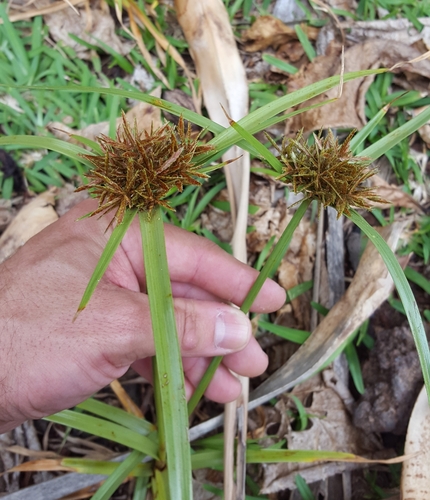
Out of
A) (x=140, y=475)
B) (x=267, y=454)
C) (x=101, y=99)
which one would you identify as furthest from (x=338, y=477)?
(x=101, y=99)

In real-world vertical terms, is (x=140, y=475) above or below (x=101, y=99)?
below

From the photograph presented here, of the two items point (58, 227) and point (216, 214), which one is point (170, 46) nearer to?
point (216, 214)

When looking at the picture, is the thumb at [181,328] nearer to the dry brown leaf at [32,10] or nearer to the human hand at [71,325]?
the human hand at [71,325]

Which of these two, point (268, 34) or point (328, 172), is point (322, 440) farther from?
point (268, 34)

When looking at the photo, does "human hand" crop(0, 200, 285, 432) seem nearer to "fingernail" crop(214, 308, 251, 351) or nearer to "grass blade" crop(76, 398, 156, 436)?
"fingernail" crop(214, 308, 251, 351)

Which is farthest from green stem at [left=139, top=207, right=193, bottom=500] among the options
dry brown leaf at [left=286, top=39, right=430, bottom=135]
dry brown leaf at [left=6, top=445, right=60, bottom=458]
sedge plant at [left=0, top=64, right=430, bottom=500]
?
dry brown leaf at [left=286, top=39, right=430, bottom=135]
